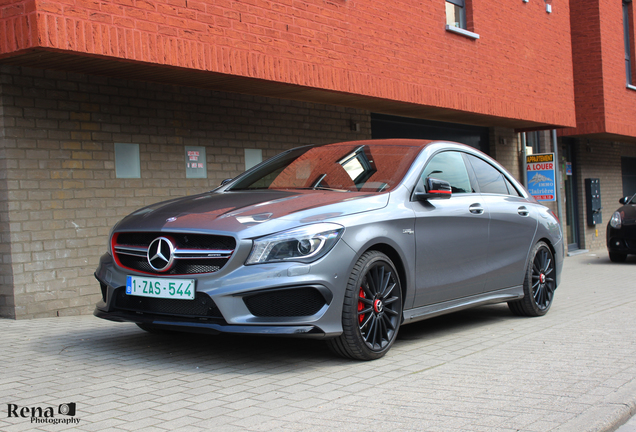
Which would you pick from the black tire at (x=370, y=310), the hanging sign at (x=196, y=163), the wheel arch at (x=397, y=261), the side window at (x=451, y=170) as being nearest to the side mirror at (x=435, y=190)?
the side window at (x=451, y=170)

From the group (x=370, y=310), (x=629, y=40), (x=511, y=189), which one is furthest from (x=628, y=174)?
(x=370, y=310)

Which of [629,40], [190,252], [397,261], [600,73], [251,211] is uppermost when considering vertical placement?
[629,40]

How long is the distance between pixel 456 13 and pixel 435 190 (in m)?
8.75

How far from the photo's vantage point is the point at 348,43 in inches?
393

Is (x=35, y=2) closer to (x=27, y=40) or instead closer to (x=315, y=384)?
(x=27, y=40)

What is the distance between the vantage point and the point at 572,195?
789 inches

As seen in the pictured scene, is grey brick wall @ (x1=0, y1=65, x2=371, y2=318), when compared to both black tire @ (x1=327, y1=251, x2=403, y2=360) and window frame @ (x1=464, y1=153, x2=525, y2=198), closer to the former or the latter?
black tire @ (x1=327, y1=251, x2=403, y2=360)

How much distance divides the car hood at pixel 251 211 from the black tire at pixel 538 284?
8.09ft

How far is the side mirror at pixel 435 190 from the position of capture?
543cm

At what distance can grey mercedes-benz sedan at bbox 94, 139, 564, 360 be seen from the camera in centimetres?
442

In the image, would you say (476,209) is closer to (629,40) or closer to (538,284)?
(538,284)

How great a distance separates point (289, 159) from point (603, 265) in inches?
403

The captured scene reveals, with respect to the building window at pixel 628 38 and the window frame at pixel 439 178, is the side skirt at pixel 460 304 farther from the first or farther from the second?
the building window at pixel 628 38

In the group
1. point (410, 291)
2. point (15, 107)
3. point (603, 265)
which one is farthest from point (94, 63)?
point (603, 265)
